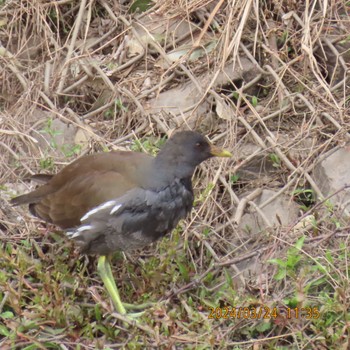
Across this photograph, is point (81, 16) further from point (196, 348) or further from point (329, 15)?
point (196, 348)

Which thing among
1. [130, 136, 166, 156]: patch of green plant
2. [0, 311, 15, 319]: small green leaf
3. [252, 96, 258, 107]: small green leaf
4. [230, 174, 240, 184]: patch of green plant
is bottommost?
[230, 174, 240, 184]: patch of green plant

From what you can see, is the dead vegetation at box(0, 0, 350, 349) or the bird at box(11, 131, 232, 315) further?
the bird at box(11, 131, 232, 315)

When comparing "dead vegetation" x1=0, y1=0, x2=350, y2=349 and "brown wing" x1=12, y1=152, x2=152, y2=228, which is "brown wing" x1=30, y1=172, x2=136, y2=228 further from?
"dead vegetation" x1=0, y1=0, x2=350, y2=349

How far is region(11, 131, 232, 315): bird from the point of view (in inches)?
176

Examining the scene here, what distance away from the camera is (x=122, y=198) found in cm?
448

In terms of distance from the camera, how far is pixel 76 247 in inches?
193

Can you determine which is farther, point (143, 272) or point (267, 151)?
point (267, 151)

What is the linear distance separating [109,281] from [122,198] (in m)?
0.43

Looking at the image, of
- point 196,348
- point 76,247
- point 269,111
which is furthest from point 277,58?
point 196,348

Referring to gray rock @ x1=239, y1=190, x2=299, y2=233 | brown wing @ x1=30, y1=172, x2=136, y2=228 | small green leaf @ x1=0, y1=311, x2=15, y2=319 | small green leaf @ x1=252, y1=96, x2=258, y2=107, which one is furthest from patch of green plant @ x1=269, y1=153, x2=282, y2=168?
small green leaf @ x1=0, y1=311, x2=15, y2=319

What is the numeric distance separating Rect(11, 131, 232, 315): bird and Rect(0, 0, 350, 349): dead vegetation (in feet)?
0.73

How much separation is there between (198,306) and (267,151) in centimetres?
118

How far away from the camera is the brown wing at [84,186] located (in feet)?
15.0
